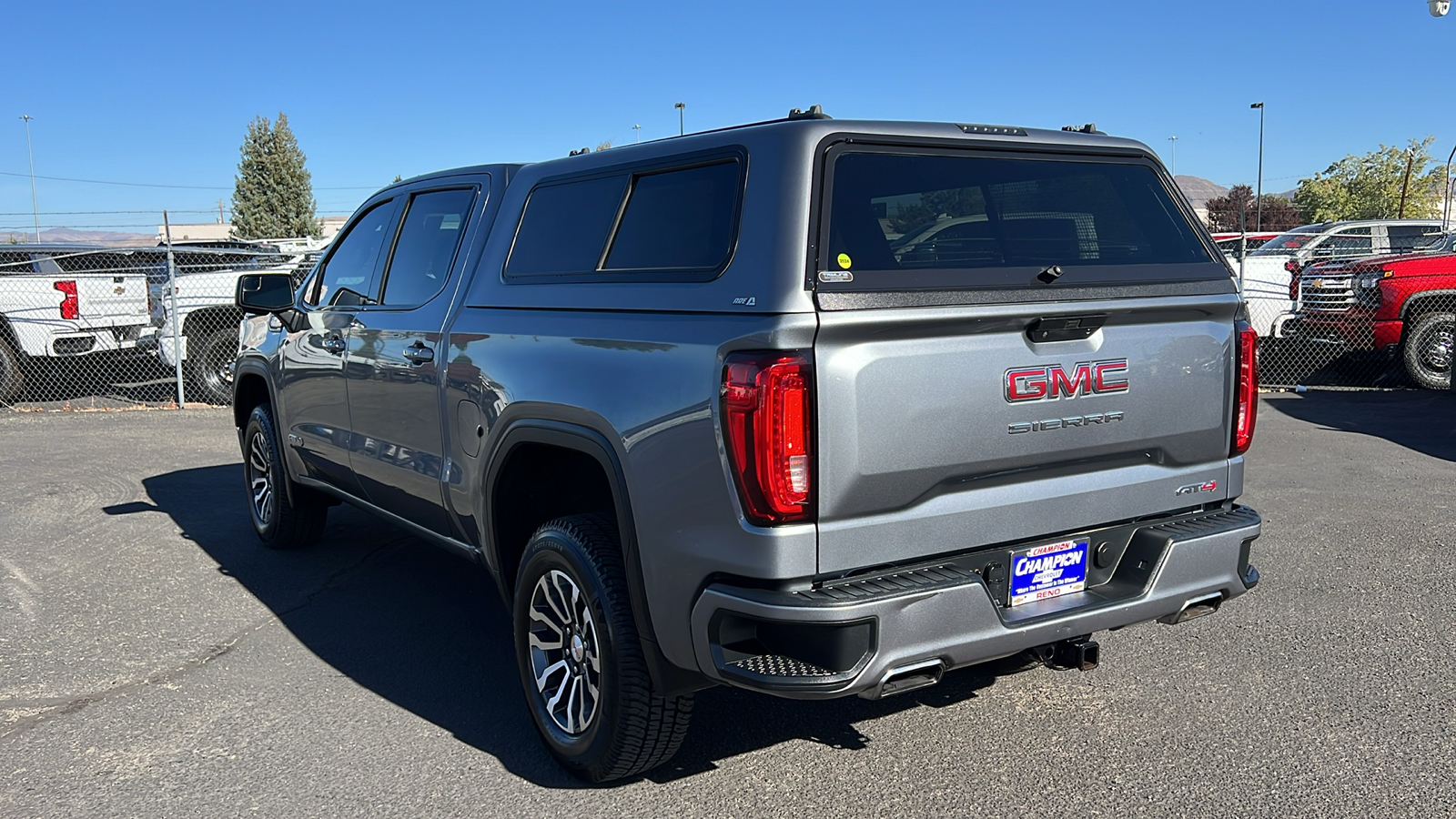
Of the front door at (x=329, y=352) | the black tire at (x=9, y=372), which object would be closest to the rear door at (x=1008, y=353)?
the front door at (x=329, y=352)

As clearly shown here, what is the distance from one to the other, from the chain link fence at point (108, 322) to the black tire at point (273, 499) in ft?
20.4

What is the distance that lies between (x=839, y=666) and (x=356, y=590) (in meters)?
3.67

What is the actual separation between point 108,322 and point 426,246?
10.1m

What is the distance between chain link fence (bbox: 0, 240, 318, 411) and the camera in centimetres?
1285

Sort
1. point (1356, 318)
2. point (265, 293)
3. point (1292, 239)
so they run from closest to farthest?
1. point (265, 293)
2. point (1356, 318)
3. point (1292, 239)

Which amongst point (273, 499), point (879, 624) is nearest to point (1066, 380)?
point (879, 624)

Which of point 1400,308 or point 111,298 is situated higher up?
point 111,298

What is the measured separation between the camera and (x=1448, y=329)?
503 inches

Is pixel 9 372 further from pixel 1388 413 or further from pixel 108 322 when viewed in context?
pixel 1388 413

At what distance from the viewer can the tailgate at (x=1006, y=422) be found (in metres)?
2.96

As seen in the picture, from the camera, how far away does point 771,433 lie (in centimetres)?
288

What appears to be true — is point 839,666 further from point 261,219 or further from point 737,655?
point 261,219

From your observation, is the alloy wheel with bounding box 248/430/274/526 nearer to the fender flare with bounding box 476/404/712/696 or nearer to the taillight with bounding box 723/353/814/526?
the fender flare with bounding box 476/404/712/696

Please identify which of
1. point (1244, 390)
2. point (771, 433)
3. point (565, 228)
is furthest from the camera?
point (565, 228)
